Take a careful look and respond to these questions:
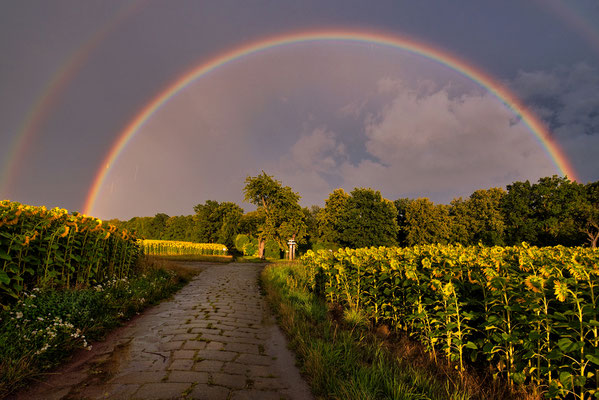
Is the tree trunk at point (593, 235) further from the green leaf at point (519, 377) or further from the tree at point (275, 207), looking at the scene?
the green leaf at point (519, 377)

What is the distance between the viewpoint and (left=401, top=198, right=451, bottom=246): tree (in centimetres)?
5094

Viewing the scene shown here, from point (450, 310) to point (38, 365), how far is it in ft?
17.0

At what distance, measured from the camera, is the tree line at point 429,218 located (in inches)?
1553

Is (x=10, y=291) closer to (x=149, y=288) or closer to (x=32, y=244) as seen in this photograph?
(x=32, y=244)

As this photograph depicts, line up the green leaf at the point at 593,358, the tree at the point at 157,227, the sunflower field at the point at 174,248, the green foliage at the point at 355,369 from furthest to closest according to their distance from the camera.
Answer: the tree at the point at 157,227, the sunflower field at the point at 174,248, the green foliage at the point at 355,369, the green leaf at the point at 593,358

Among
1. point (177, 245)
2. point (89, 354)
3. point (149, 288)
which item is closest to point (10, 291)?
point (89, 354)

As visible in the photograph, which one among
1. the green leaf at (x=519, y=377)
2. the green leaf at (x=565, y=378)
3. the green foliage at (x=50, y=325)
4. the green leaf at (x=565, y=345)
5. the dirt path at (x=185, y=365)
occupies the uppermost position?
the green leaf at (x=565, y=345)

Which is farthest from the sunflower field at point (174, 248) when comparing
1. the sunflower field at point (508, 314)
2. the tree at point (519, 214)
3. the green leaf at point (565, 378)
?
the tree at point (519, 214)

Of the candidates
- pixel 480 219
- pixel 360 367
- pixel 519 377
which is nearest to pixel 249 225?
pixel 480 219

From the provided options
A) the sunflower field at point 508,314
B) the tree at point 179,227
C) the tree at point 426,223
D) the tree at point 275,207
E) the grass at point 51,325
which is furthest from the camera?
the tree at point 179,227

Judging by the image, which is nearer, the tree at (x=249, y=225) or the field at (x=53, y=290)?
the field at (x=53, y=290)

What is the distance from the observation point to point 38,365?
130 inches

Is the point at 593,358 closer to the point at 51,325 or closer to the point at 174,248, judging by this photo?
the point at 51,325

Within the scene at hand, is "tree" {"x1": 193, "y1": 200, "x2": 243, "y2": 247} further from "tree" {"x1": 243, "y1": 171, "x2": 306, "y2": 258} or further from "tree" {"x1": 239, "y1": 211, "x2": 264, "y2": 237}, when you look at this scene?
"tree" {"x1": 243, "y1": 171, "x2": 306, "y2": 258}
